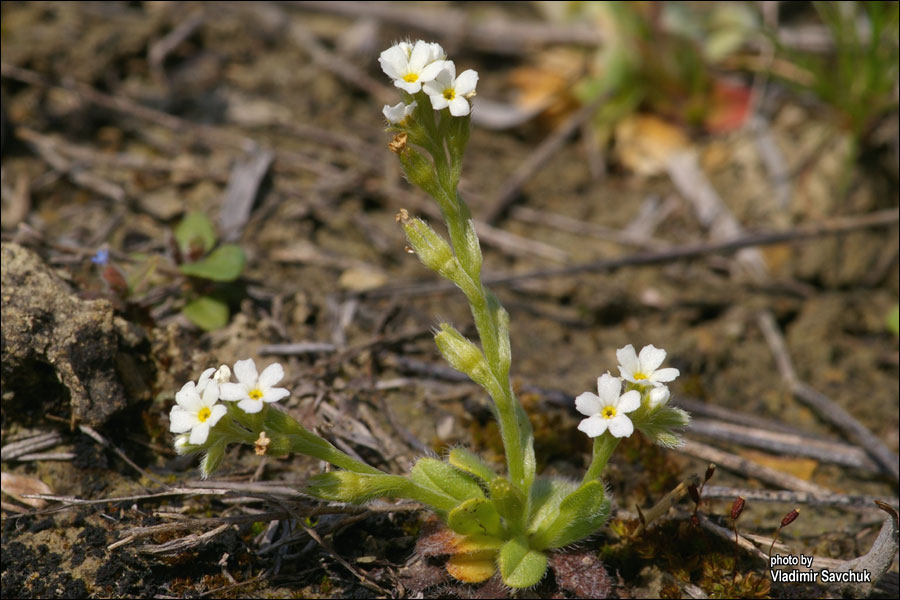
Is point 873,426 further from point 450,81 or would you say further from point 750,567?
point 450,81

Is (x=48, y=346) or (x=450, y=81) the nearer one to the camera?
(x=450, y=81)

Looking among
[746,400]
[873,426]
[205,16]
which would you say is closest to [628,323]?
[746,400]

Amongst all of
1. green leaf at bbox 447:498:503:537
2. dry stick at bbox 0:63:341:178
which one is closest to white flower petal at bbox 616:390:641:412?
green leaf at bbox 447:498:503:537

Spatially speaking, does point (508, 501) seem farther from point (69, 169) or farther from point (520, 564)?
point (69, 169)

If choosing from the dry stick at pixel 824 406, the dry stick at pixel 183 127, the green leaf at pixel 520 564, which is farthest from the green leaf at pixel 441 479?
the dry stick at pixel 183 127

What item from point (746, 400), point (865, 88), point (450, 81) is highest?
point (865, 88)

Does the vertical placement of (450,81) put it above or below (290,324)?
above

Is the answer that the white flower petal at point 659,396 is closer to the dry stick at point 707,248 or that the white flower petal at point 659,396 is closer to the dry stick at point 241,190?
the dry stick at point 707,248
